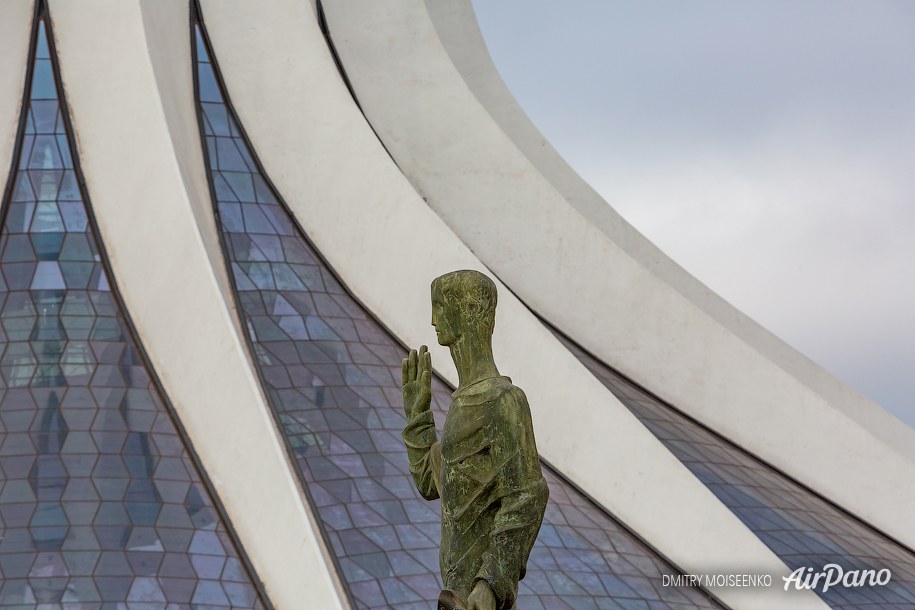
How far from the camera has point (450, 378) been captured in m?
9.15

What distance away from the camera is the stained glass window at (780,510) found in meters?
8.67

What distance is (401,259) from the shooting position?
379 inches

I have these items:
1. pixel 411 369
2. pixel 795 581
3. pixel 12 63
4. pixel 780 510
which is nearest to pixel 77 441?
pixel 12 63

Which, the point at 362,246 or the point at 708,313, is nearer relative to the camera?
the point at 362,246

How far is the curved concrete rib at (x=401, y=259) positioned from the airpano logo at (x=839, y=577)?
46 centimetres

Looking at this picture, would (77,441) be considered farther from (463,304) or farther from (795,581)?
(463,304)

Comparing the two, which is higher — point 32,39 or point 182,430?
point 32,39

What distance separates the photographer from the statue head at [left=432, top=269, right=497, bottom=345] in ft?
8.97

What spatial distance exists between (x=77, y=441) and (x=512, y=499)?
19.5 ft

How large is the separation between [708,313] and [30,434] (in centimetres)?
611

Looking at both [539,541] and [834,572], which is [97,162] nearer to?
[539,541]

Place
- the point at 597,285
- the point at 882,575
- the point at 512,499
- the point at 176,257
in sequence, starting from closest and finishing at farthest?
the point at 512,499 → the point at 176,257 → the point at 882,575 → the point at 597,285

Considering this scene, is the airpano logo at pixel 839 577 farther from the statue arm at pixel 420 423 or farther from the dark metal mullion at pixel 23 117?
the dark metal mullion at pixel 23 117

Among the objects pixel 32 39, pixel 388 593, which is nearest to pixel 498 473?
pixel 388 593
